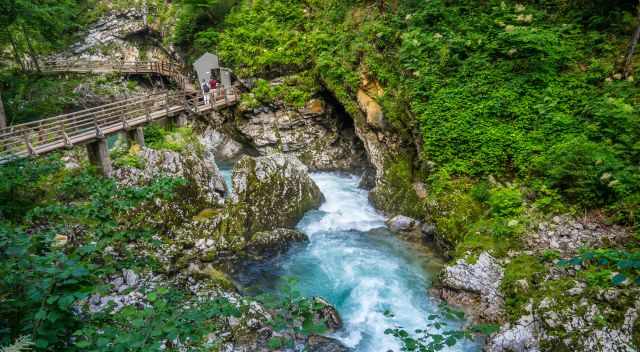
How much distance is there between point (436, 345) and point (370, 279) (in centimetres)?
617

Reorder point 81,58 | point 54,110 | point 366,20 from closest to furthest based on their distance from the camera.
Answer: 1. point 366,20
2. point 54,110
3. point 81,58

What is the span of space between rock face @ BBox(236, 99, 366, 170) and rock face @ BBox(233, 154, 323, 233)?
4453 mm

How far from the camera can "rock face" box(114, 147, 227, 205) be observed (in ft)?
37.6

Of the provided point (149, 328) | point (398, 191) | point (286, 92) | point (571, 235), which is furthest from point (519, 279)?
point (286, 92)

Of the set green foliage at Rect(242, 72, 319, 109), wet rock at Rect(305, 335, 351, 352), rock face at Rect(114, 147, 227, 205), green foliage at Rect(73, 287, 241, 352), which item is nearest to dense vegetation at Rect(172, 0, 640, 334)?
green foliage at Rect(242, 72, 319, 109)

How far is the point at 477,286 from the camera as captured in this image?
317 inches

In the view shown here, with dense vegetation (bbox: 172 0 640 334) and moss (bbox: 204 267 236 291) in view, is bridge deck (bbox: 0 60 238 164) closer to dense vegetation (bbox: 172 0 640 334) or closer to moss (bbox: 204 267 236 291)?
moss (bbox: 204 267 236 291)

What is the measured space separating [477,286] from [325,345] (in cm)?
352


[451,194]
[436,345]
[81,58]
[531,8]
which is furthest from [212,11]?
[436,345]

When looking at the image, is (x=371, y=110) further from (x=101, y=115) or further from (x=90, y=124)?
(x=90, y=124)

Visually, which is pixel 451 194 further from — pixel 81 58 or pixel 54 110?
pixel 81 58

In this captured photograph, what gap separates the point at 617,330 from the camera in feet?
20.1

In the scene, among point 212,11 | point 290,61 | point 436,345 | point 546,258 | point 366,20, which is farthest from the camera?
point 212,11

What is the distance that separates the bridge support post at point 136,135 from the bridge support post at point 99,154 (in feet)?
5.21
